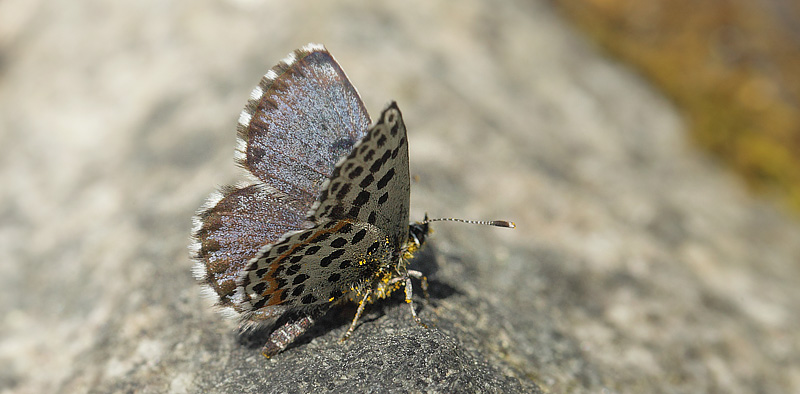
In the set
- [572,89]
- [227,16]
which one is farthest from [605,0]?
[227,16]

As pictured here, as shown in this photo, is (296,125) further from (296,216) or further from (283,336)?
(283,336)

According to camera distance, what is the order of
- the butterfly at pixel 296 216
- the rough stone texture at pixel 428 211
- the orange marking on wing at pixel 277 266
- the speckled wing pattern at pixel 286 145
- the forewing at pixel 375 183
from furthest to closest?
the rough stone texture at pixel 428 211, the speckled wing pattern at pixel 286 145, the butterfly at pixel 296 216, the orange marking on wing at pixel 277 266, the forewing at pixel 375 183

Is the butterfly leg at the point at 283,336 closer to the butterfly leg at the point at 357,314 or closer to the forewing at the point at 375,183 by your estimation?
the butterfly leg at the point at 357,314

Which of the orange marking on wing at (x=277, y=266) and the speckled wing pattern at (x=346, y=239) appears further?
the orange marking on wing at (x=277, y=266)

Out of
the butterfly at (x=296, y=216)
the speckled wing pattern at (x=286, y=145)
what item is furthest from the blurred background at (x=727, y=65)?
the speckled wing pattern at (x=286, y=145)

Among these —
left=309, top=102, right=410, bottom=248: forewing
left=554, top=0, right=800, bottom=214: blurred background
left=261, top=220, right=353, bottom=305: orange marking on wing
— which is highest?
left=554, top=0, right=800, bottom=214: blurred background

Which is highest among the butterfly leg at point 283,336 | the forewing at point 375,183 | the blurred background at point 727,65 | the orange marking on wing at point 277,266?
the blurred background at point 727,65

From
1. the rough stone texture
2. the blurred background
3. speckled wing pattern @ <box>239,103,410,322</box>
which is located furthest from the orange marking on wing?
the blurred background

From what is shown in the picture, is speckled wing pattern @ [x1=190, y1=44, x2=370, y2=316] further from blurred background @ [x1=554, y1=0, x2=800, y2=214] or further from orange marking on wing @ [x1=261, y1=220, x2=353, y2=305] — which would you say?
blurred background @ [x1=554, y1=0, x2=800, y2=214]
